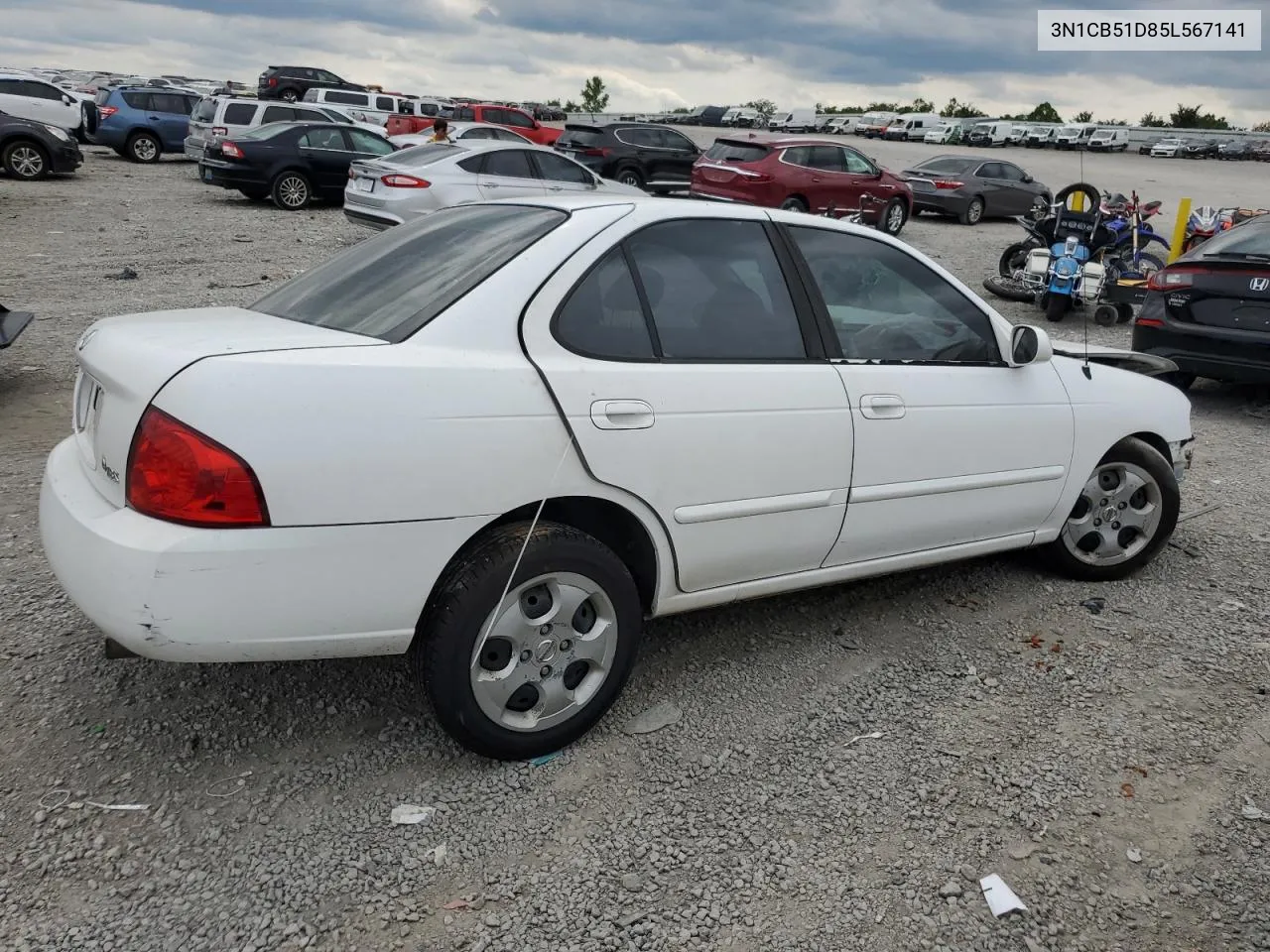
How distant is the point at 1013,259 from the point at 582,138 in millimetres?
10326

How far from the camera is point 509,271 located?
9.41ft

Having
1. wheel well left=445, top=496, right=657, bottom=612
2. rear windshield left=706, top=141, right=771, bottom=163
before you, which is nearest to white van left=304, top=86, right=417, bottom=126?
rear windshield left=706, top=141, right=771, bottom=163

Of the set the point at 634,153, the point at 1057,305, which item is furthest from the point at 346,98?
the point at 1057,305

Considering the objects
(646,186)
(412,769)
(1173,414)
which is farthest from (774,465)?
(646,186)

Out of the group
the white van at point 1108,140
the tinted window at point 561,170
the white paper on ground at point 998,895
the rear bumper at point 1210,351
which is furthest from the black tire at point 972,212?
the white van at point 1108,140

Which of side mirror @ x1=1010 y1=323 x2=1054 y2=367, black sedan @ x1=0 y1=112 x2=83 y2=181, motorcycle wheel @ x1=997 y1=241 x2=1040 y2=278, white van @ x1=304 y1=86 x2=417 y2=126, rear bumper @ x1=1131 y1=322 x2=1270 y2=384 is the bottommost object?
rear bumper @ x1=1131 y1=322 x2=1270 y2=384

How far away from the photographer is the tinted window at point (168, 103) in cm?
2331

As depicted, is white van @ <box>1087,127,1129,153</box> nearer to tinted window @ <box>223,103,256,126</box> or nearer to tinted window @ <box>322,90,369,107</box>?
tinted window @ <box>322,90,369,107</box>

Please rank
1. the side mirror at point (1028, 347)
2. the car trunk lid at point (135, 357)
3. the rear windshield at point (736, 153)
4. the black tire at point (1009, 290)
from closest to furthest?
the car trunk lid at point (135, 357) < the side mirror at point (1028, 347) < the black tire at point (1009, 290) < the rear windshield at point (736, 153)

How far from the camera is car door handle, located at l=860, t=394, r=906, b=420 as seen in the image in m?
3.40

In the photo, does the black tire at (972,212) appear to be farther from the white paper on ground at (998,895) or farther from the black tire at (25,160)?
the white paper on ground at (998,895)

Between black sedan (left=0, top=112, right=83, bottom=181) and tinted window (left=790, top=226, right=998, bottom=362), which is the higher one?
black sedan (left=0, top=112, right=83, bottom=181)

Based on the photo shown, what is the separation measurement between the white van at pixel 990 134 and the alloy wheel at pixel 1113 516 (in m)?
55.2

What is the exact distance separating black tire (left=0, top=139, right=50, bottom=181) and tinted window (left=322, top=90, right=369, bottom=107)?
1082cm
